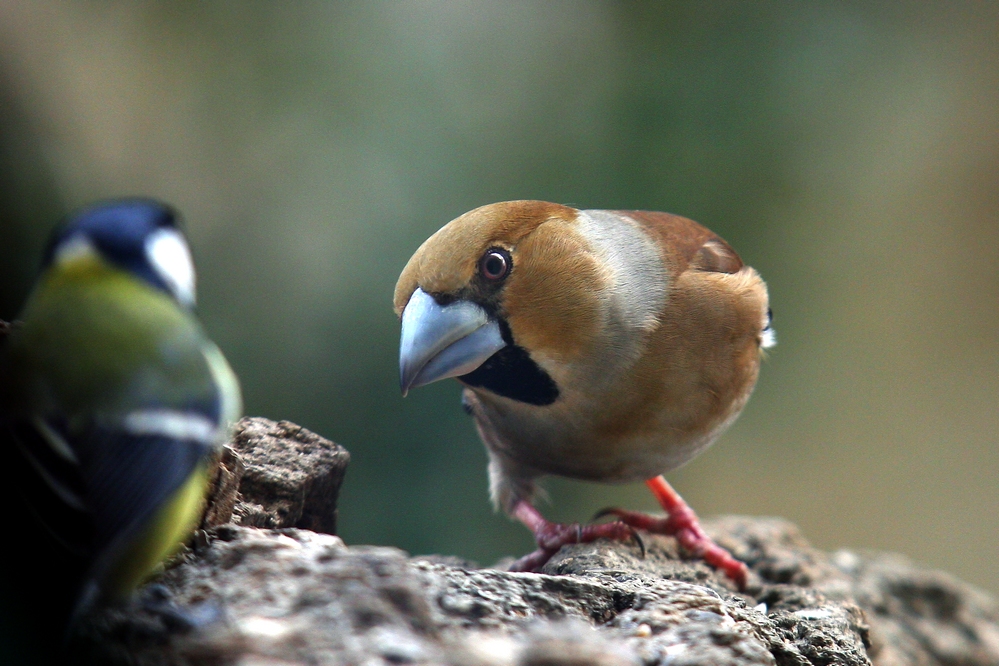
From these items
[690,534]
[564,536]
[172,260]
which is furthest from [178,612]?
[690,534]

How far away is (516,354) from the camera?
243 cm

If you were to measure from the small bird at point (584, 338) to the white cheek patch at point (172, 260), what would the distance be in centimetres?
78

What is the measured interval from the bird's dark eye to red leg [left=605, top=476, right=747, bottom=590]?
117cm

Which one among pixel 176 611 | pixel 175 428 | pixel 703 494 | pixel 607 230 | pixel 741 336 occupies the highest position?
pixel 607 230

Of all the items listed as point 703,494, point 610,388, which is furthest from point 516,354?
point 703,494

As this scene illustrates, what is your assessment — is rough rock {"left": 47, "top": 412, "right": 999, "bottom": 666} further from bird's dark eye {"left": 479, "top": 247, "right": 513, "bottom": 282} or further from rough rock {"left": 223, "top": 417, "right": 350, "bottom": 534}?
bird's dark eye {"left": 479, "top": 247, "right": 513, "bottom": 282}

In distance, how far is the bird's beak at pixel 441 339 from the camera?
2.29 metres

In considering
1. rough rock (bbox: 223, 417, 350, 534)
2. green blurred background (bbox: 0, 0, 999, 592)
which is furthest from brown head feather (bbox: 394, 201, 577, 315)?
green blurred background (bbox: 0, 0, 999, 592)

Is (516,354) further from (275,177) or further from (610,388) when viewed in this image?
(275,177)

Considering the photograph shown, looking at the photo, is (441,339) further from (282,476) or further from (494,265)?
(282,476)

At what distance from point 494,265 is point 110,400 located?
127cm

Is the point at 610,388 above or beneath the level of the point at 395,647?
above

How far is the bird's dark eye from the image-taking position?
238 centimetres

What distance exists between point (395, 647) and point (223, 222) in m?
3.75
